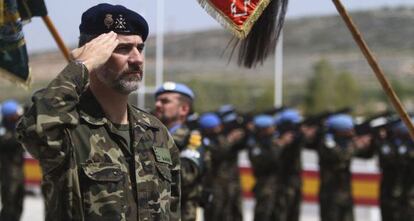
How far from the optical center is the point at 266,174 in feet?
34.6

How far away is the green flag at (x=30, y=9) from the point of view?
14.6ft

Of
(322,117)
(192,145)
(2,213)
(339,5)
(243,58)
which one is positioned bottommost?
(2,213)

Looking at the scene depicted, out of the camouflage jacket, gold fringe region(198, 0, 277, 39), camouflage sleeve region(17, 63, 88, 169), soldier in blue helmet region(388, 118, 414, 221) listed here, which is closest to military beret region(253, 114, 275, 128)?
soldier in blue helmet region(388, 118, 414, 221)

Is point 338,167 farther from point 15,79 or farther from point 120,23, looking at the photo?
point 120,23

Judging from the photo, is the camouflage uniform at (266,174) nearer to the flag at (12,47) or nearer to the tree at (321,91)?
Result: the flag at (12,47)

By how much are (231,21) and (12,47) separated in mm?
1156

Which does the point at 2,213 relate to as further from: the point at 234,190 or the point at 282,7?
the point at 282,7

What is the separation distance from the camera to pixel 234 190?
10.4 m

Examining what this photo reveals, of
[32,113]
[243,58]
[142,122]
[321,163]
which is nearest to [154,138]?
[142,122]

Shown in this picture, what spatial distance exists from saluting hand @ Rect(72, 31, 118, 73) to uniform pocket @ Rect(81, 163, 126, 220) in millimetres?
356

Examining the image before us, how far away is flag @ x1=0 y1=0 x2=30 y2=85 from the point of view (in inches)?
170

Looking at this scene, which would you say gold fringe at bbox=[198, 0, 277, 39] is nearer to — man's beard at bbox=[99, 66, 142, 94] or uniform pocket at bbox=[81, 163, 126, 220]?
man's beard at bbox=[99, 66, 142, 94]

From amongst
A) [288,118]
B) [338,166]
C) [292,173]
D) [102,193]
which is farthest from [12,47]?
[288,118]

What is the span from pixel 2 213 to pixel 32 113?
771 centimetres
